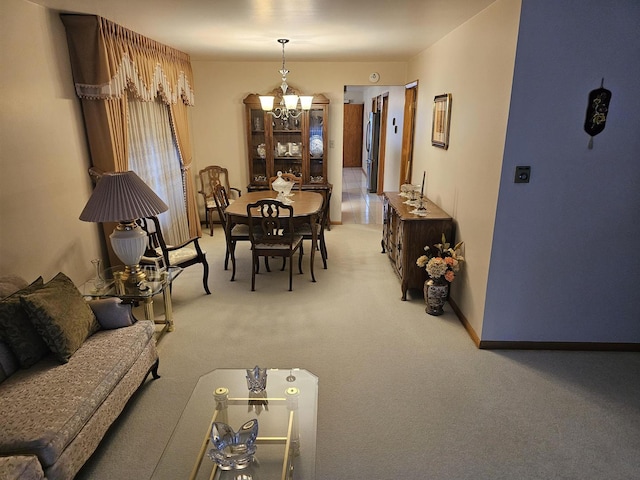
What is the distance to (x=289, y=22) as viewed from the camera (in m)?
3.22

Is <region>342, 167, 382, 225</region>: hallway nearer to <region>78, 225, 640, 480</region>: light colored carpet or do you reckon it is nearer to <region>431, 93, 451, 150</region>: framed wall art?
<region>431, 93, 451, 150</region>: framed wall art

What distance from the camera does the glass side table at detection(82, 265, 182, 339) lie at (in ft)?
9.04

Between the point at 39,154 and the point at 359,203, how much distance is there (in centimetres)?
576

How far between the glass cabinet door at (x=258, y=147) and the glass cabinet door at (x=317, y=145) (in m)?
0.67

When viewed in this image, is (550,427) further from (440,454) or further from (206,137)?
(206,137)

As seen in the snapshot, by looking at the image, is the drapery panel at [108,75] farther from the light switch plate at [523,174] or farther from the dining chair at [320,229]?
the light switch plate at [523,174]

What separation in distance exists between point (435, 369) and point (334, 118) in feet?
13.9

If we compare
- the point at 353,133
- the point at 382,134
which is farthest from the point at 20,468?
the point at 353,133

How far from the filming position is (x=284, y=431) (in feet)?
5.95

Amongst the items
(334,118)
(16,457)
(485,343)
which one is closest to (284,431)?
(16,457)

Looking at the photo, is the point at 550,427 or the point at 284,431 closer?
the point at 284,431

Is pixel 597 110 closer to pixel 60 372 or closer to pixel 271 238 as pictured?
pixel 271 238

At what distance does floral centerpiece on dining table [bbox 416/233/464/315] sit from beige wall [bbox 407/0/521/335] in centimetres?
11

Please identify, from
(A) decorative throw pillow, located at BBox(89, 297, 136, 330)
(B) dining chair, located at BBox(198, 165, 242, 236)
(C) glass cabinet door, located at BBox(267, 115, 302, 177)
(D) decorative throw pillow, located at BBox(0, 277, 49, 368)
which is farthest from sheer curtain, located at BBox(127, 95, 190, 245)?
(D) decorative throw pillow, located at BBox(0, 277, 49, 368)
